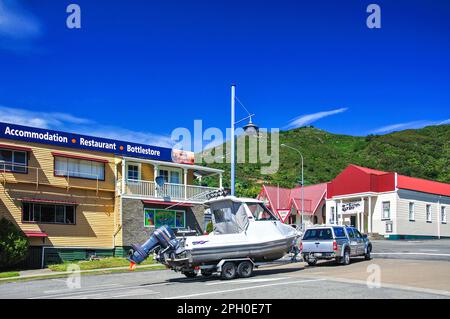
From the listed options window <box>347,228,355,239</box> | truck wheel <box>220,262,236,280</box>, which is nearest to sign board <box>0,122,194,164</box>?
window <box>347,228,355,239</box>

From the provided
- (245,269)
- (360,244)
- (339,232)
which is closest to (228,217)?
(245,269)

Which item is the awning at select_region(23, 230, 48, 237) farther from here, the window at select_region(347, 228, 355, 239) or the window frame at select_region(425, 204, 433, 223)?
the window frame at select_region(425, 204, 433, 223)

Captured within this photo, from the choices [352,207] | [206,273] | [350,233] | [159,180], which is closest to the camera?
[206,273]

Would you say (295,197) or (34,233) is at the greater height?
(295,197)

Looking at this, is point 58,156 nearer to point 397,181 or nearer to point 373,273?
point 373,273

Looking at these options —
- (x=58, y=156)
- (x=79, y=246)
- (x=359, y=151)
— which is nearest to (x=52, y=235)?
(x=79, y=246)

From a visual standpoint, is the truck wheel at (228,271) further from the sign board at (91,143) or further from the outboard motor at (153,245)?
the sign board at (91,143)

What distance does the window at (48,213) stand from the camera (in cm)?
2831

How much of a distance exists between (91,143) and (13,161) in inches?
197

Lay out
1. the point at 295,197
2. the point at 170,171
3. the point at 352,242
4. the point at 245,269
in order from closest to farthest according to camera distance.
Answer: the point at 245,269 → the point at 352,242 → the point at 170,171 → the point at 295,197

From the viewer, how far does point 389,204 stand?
45906mm

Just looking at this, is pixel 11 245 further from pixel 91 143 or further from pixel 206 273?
pixel 206 273

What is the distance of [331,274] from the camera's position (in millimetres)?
17219

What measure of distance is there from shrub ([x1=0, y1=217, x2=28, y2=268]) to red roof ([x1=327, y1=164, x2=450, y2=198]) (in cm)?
3171
